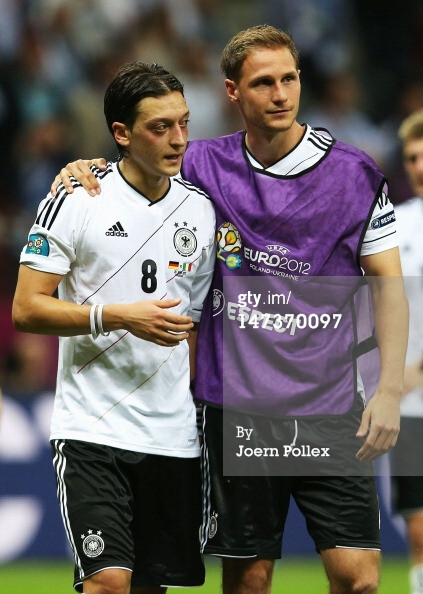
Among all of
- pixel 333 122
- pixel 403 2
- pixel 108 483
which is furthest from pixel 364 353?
pixel 403 2

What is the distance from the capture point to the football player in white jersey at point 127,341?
4527 mm

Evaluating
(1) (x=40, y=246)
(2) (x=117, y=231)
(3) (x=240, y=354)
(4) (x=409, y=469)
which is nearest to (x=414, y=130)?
(4) (x=409, y=469)

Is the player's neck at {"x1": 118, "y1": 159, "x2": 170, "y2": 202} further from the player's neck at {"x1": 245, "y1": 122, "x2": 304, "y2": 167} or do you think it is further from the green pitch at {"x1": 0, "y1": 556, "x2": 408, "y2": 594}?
the green pitch at {"x1": 0, "y1": 556, "x2": 408, "y2": 594}

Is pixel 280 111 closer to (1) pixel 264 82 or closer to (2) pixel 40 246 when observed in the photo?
(1) pixel 264 82

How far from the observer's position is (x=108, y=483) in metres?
4.59

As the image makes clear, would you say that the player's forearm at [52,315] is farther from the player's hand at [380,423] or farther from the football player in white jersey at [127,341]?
the player's hand at [380,423]

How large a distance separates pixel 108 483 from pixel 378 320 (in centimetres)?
120

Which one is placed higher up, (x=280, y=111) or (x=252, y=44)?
(x=252, y=44)

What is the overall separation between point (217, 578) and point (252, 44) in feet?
14.3

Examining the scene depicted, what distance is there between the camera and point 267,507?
4887 millimetres

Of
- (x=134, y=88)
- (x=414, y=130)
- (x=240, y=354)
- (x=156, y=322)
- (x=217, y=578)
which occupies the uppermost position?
(x=414, y=130)

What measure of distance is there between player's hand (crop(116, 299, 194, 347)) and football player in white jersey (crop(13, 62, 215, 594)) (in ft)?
0.05

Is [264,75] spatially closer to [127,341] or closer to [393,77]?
[127,341]

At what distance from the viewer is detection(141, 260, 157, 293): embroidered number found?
4.73m
